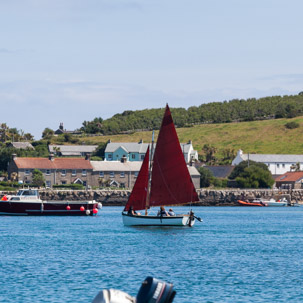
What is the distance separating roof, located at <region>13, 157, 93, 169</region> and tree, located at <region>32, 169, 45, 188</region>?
1815mm

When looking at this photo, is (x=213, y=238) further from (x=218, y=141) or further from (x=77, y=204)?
(x=218, y=141)

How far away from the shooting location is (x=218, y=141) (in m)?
196

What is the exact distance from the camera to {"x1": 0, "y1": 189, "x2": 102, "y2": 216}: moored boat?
80250 millimetres

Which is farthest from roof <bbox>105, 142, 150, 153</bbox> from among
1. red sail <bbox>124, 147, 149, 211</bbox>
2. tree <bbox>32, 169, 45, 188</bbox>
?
red sail <bbox>124, 147, 149, 211</bbox>

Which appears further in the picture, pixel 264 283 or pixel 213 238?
pixel 213 238

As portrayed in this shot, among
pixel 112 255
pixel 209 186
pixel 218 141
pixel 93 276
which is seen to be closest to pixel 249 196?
pixel 209 186

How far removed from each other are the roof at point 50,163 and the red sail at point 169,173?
71076 mm

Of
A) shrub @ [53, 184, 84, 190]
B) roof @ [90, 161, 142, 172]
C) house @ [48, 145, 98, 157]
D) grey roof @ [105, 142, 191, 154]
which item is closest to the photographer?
shrub @ [53, 184, 84, 190]

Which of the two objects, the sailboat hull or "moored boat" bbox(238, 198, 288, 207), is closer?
the sailboat hull

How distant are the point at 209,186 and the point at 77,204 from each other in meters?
57.4

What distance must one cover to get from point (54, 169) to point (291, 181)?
43279 mm

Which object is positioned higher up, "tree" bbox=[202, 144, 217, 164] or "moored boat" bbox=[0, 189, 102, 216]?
A: "tree" bbox=[202, 144, 217, 164]

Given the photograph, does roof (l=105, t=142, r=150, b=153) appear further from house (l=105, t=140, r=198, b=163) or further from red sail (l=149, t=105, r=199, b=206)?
red sail (l=149, t=105, r=199, b=206)

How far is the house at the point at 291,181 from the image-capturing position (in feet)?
459
